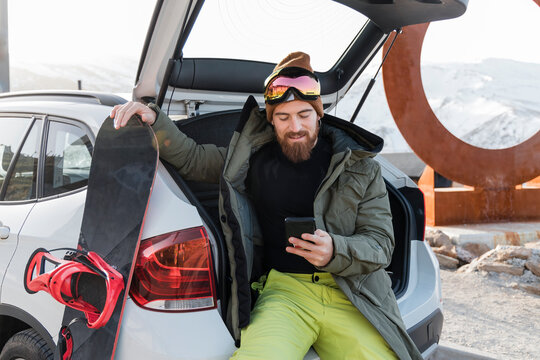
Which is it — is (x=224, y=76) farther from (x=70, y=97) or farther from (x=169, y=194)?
(x=169, y=194)

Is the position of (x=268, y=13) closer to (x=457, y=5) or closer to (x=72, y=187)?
(x=457, y=5)

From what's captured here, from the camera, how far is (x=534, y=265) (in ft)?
18.7

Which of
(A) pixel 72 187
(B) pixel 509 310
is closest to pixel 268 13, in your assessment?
(A) pixel 72 187

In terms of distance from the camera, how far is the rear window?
280cm

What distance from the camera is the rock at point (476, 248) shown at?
270 inches

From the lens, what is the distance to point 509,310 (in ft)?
16.0

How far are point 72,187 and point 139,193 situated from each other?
0.53 meters

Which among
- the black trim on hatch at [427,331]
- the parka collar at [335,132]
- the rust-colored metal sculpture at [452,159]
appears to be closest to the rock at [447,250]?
the rust-colored metal sculpture at [452,159]

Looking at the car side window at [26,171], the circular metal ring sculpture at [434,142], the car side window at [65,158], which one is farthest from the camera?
the circular metal ring sculpture at [434,142]

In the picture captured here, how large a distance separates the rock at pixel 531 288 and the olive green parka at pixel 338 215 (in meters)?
3.87

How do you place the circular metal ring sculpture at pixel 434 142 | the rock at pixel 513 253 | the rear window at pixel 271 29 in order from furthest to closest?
the circular metal ring sculpture at pixel 434 142, the rock at pixel 513 253, the rear window at pixel 271 29

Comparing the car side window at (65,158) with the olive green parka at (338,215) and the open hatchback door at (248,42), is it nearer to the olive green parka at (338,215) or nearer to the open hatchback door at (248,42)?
the olive green parka at (338,215)

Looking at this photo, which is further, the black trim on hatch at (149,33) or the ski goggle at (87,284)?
the black trim on hatch at (149,33)

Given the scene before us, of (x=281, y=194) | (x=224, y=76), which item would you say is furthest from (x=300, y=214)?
(x=224, y=76)
